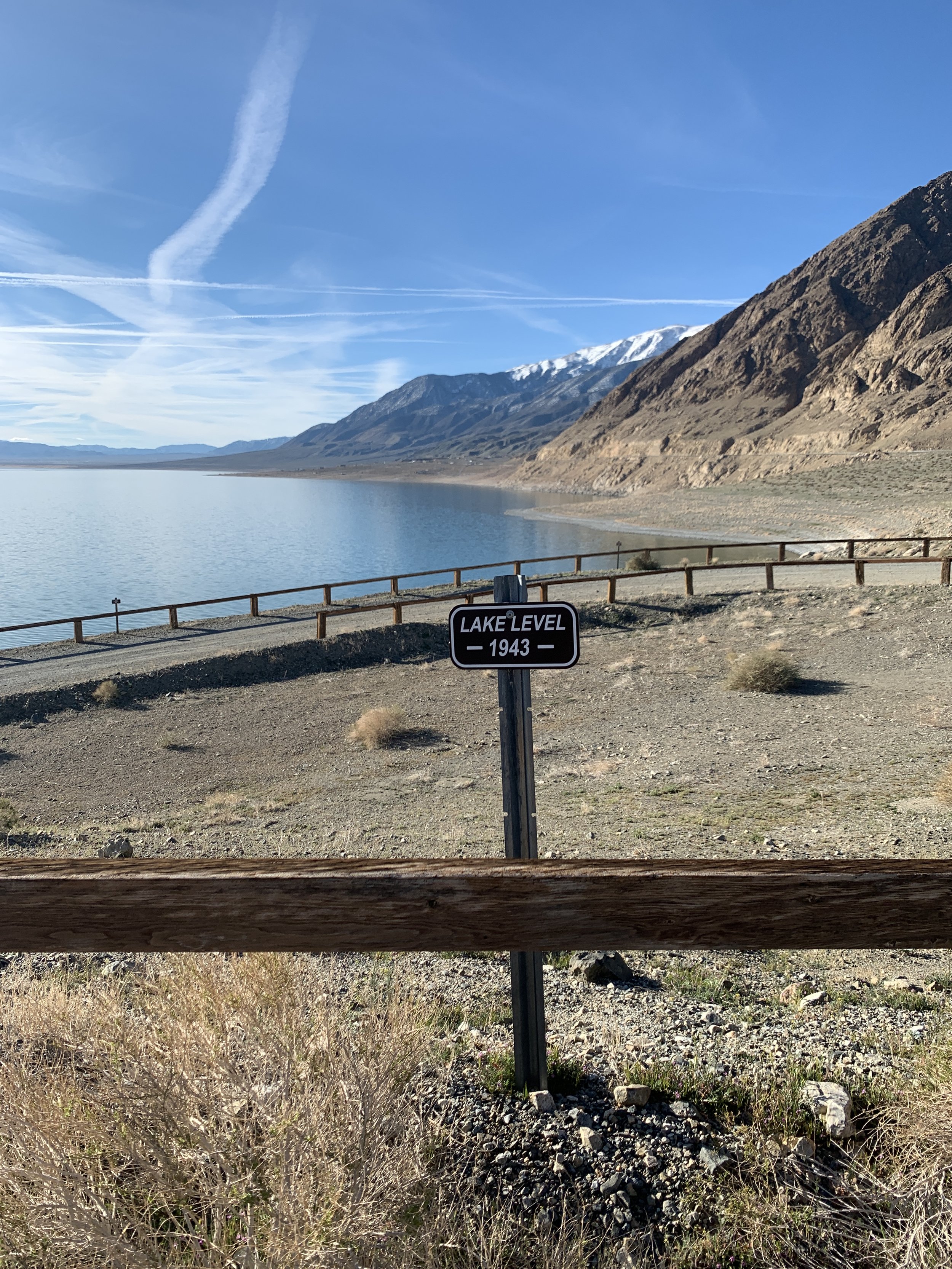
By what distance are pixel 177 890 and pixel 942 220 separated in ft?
549

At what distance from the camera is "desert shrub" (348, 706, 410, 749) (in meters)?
12.9

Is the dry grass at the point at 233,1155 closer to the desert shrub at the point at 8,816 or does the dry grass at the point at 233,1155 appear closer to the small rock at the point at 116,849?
the small rock at the point at 116,849

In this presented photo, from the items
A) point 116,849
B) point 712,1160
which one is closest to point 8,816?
point 116,849

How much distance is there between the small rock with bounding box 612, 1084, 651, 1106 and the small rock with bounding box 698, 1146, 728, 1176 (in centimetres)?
29

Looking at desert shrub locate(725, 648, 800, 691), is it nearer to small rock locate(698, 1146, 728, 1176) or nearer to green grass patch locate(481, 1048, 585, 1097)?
green grass patch locate(481, 1048, 585, 1097)

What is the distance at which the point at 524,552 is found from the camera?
165ft

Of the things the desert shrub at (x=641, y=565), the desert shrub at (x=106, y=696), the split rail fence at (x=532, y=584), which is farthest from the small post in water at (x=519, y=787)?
the desert shrub at (x=641, y=565)

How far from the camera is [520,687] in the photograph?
2.84 metres

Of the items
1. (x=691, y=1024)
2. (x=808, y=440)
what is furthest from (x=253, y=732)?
(x=808, y=440)

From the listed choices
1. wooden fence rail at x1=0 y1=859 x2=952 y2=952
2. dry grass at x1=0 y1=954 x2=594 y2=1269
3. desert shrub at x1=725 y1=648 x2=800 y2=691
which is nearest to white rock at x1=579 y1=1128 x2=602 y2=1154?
dry grass at x1=0 y1=954 x2=594 y2=1269

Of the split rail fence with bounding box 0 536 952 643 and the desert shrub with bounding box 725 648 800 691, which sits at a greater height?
the split rail fence with bounding box 0 536 952 643

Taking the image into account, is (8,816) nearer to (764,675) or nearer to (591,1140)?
(591,1140)

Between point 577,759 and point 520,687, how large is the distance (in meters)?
8.82

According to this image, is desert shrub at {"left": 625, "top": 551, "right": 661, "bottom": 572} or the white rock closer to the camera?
the white rock
